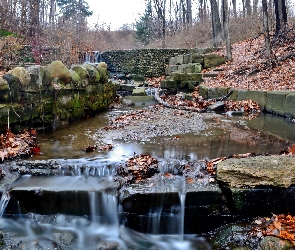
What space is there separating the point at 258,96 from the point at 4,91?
767 cm

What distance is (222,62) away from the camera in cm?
1727

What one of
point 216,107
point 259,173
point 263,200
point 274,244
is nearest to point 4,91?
point 259,173

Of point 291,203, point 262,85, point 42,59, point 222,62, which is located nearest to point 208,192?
point 291,203

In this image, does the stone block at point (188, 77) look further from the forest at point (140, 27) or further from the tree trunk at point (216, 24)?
the tree trunk at point (216, 24)

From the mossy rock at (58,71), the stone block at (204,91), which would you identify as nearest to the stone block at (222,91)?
the stone block at (204,91)

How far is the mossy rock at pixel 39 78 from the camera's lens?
257 inches

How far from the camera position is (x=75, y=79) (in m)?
8.23

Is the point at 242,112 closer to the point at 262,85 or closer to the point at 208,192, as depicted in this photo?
the point at 262,85

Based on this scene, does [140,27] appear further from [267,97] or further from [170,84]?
[267,97]

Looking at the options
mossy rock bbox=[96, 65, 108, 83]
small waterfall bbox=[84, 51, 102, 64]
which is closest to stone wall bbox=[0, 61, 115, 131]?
mossy rock bbox=[96, 65, 108, 83]

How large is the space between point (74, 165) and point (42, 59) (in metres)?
11.5

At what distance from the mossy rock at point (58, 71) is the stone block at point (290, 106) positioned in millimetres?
5839

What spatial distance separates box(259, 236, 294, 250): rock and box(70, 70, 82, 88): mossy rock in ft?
20.2

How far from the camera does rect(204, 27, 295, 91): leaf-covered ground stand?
430 inches
